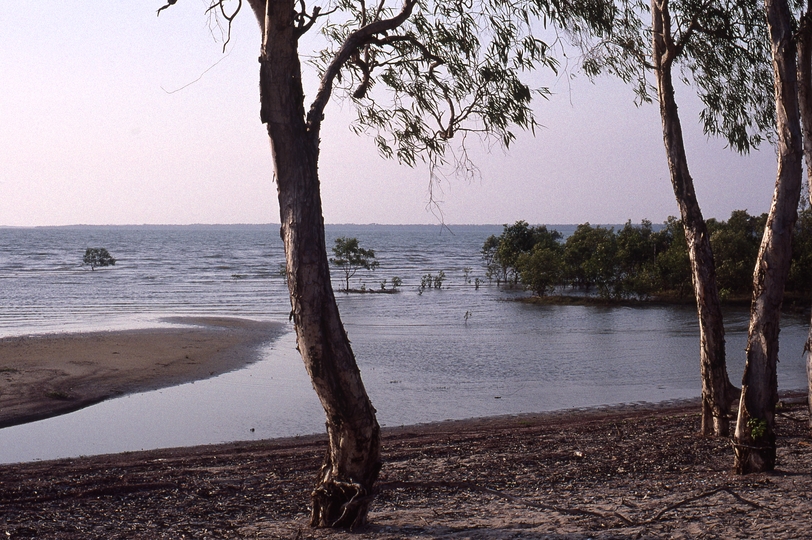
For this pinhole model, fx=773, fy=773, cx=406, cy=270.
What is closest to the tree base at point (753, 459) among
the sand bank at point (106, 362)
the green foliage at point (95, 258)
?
the sand bank at point (106, 362)

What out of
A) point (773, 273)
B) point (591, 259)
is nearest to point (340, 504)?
point (773, 273)

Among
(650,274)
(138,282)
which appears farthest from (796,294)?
(138,282)

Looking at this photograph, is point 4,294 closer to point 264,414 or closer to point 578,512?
point 264,414

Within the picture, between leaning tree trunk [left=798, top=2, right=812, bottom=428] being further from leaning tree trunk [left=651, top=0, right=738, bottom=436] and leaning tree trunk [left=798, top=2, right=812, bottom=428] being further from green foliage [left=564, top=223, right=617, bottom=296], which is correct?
green foliage [left=564, top=223, right=617, bottom=296]

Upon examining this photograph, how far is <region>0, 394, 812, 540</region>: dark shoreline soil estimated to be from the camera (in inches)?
224

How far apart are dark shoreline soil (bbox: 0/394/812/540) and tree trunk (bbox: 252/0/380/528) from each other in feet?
3.23

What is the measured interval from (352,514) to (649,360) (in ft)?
51.5

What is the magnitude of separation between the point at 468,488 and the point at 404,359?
13.1 m

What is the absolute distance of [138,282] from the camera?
46375 millimetres

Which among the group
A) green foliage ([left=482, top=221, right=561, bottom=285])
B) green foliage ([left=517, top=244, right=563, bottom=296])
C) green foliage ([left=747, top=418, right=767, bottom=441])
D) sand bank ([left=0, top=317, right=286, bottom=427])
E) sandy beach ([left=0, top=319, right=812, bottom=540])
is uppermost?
green foliage ([left=482, top=221, right=561, bottom=285])

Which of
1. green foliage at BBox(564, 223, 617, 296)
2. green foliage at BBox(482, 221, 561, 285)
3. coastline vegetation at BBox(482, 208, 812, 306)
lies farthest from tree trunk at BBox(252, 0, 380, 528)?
green foliage at BBox(482, 221, 561, 285)

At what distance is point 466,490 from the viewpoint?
7.08 m

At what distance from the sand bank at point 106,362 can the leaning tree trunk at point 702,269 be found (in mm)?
10519

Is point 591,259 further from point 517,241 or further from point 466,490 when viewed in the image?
point 466,490
